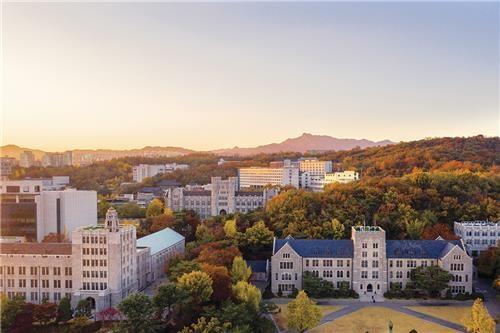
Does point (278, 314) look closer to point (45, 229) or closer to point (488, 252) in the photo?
point (488, 252)

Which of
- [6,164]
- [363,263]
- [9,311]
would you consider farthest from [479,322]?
[6,164]

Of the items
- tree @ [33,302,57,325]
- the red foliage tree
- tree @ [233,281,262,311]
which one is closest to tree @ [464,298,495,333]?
tree @ [233,281,262,311]

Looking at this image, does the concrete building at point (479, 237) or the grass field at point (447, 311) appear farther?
the concrete building at point (479, 237)

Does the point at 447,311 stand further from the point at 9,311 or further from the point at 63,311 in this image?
the point at 9,311

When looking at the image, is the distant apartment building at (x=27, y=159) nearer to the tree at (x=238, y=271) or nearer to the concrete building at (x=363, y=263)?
the tree at (x=238, y=271)

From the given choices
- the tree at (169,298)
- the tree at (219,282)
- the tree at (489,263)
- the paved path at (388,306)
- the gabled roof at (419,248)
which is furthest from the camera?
the tree at (489,263)

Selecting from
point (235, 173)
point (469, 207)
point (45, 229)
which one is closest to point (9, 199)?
point (45, 229)

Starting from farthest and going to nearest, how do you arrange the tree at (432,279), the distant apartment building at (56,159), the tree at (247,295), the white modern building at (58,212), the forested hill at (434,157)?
the distant apartment building at (56,159), the forested hill at (434,157), the white modern building at (58,212), the tree at (432,279), the tree at (247,295)

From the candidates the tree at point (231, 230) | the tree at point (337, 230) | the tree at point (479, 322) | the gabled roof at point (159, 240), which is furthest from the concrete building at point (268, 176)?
the tree at point (479, 322)
